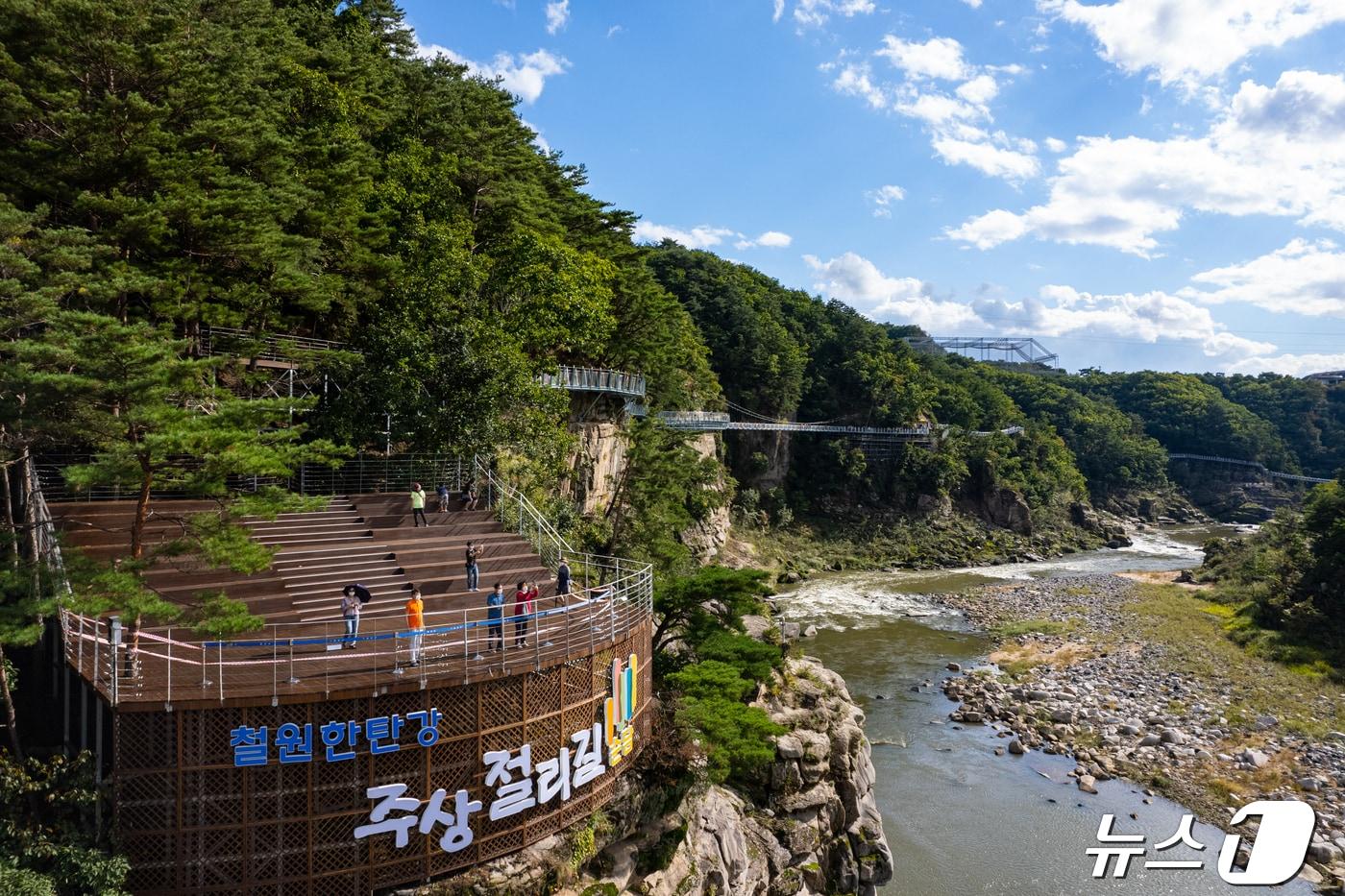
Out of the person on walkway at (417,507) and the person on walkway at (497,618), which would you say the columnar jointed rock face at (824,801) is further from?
the person on walkway at (417,507)

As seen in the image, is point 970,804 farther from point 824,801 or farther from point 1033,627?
point 1033,627

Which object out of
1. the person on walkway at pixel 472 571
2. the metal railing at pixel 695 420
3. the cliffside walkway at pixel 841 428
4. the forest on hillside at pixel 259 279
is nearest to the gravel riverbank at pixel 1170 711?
the forest on hillside at pixel 259 279

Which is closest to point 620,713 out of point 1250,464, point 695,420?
point 695,420

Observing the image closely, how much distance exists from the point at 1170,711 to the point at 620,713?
26.2 m

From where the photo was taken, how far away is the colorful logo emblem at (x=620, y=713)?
13398 millimetres

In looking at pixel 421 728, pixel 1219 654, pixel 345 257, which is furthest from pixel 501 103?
pixel 1219 654

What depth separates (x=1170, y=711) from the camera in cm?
2995

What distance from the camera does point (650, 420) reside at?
29.4m

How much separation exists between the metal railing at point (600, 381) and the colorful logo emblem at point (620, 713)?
18.3 meters

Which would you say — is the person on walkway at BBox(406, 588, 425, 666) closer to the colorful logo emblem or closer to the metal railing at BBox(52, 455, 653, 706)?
the metal railing at BBox(52, 455, 653, 706)

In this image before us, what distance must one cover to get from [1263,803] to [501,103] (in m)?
41.0

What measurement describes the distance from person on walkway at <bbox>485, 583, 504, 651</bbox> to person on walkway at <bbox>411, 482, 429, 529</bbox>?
458 centimetres

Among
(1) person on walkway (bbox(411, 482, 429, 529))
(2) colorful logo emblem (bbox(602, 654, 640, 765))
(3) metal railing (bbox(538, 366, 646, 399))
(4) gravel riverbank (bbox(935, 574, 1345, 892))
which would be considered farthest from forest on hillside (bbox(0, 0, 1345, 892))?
(4) gravel riverbank (bbox(935, 574, 1345, 892))

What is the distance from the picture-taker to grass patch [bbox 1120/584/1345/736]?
29703 millimetres
